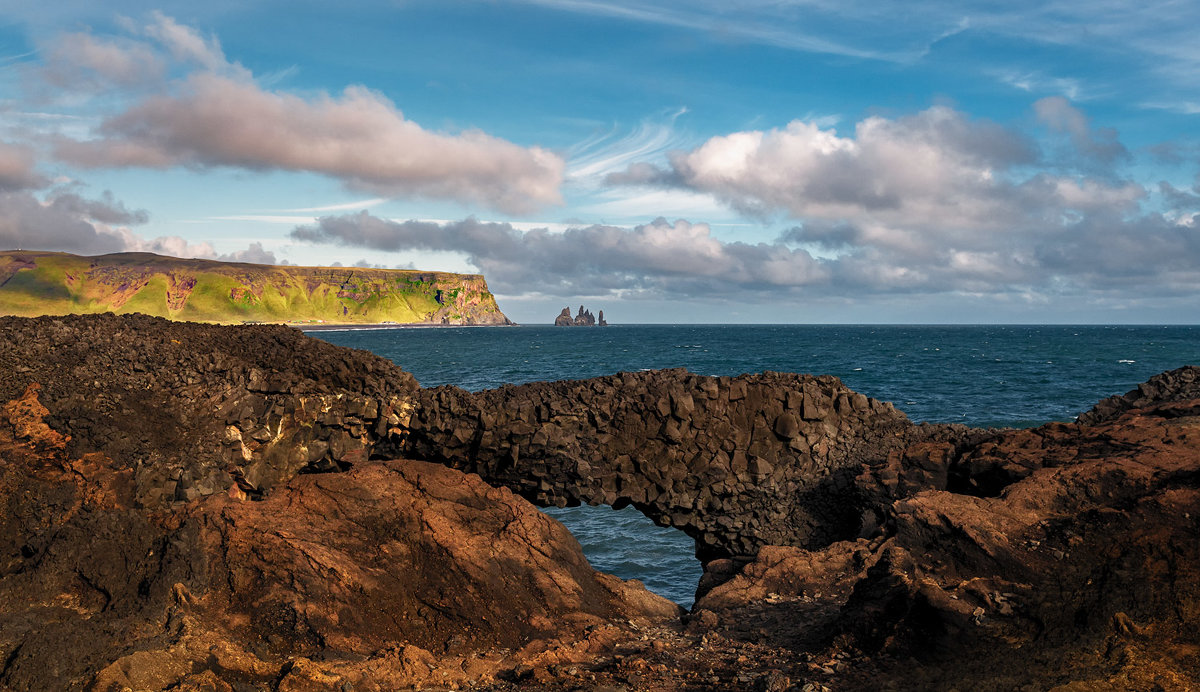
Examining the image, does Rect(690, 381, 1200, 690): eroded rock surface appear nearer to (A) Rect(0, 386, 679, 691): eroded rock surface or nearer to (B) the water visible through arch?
(A) Rect(0, 386, 679, 691): eroded rock surface

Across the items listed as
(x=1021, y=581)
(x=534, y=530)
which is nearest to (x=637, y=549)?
(x=534, y=530)

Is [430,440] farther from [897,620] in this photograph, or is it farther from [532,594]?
[897,620]

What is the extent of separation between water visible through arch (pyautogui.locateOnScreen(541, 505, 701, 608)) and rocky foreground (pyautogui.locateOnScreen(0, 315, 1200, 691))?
7.22ft

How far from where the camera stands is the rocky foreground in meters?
9.13

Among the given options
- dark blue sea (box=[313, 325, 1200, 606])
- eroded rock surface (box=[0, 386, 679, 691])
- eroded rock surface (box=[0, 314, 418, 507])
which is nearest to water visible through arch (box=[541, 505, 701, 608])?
dark blue sea (box=[313, 325, 1200, 606])

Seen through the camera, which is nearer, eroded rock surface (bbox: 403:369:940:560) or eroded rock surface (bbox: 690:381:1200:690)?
eroded rock surface (bbox: 690:381:1200:690)

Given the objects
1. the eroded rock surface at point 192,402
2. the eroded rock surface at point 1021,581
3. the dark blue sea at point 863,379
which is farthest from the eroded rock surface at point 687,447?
Result: the dark blue sea at point 863,379

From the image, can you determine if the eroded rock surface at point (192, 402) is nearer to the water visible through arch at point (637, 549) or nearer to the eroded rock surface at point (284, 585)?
the eroded rock surface at point (284, 585)

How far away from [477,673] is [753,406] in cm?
1031

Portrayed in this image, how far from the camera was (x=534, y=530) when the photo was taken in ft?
44.9

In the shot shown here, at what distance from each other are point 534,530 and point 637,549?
8.82 metres

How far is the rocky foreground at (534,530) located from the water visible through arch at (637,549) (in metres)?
2.20

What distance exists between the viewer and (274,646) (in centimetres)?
1022

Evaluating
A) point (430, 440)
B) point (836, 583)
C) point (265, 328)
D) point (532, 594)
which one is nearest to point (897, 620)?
point (836, 583)
